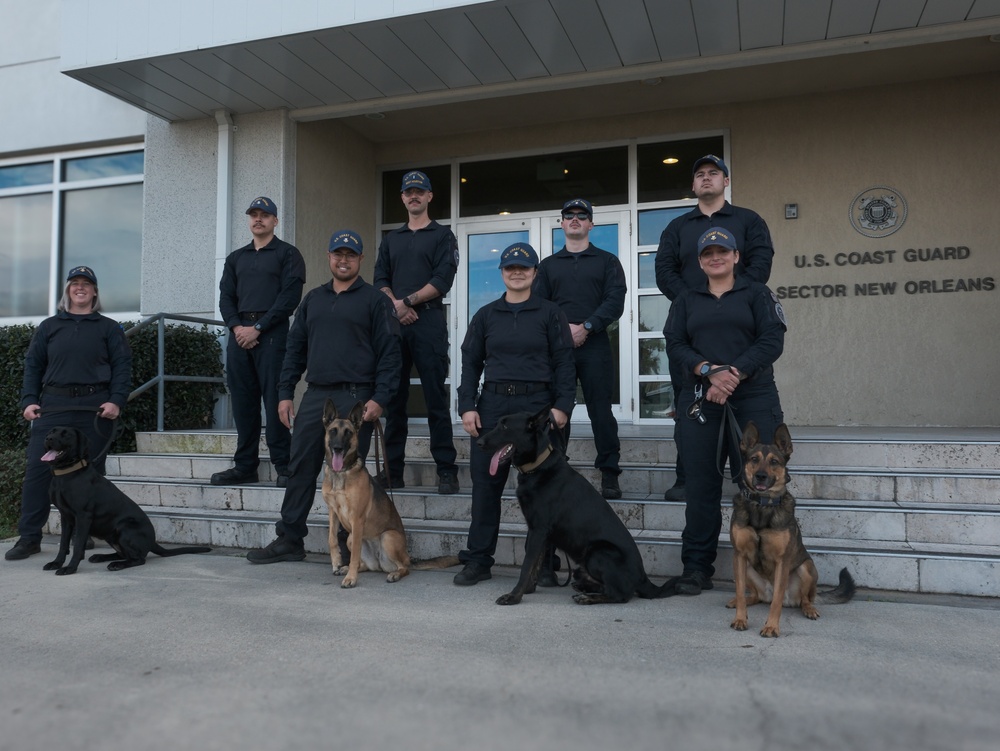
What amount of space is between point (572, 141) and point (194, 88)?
416cm

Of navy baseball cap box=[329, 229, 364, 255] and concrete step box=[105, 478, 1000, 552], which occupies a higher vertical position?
navy baseball cap box=[329, 229, 364, 255]

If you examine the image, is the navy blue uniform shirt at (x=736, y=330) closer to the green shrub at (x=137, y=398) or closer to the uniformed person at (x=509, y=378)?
the uniformed person at (x=509, y=378)

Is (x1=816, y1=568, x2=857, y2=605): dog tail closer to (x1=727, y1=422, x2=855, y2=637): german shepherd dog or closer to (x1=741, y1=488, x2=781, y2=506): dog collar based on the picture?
(x1=727, y1=422, x2=855, y2=637): german shepherd dog

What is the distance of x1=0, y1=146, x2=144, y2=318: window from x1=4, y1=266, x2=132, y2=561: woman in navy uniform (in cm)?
404

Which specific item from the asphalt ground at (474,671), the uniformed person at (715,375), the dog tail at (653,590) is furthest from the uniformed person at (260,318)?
the uniformed person at (715,375)

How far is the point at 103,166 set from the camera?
945cm

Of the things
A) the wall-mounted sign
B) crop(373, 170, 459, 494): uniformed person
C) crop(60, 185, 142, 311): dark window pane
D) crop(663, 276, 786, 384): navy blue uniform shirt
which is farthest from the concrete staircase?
crop(60, 185, 142, 311): dark window pane

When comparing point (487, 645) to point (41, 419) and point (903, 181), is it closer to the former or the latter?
point (41, 419)

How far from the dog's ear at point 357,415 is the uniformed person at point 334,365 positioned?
16 centimetres

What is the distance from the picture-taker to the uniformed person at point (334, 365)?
4871mm

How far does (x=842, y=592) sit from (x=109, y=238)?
9.06 m


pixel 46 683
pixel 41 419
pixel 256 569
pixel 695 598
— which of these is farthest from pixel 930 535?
pixel 41 419

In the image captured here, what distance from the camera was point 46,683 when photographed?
2.95 meters

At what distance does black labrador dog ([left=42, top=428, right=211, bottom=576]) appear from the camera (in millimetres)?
4785
